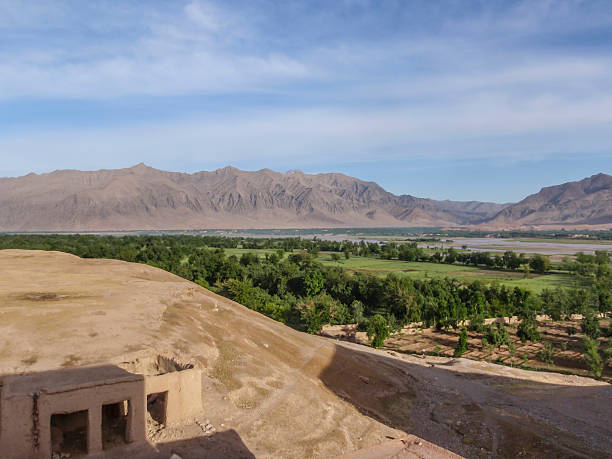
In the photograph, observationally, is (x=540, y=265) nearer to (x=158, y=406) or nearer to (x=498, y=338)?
(x=498, y=338)

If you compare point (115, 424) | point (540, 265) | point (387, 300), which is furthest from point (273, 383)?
point (540, 265)

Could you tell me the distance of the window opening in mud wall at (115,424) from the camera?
1121 centimetres

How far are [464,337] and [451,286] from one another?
20.5 meters

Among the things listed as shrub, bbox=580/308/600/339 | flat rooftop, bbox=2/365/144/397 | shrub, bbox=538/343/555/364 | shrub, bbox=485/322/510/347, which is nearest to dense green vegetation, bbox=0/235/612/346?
shrub, bbox=485/322/510/347

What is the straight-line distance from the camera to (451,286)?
52.7 meters

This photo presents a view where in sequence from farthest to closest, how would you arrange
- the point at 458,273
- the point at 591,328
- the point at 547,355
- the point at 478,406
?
the point at 458,273 < the point at 591,328 < the point at 547,355 < the point at 478,406

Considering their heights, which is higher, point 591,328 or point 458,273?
point 591,328

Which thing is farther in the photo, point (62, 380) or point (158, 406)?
Result: point (158, 406)

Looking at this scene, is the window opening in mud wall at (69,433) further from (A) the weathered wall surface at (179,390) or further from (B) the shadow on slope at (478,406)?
(B) the shadow on slope at (478,406)

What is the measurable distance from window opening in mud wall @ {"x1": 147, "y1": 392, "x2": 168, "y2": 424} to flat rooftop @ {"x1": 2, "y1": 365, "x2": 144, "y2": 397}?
1.35 metres

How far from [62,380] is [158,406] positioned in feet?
9.50

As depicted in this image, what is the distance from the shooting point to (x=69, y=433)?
11250 millimetres

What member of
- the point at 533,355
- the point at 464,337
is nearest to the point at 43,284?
the point at 464,337

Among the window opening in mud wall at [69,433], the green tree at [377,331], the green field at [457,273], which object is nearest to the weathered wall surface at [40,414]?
the window opening in mud wall at [69,433]
